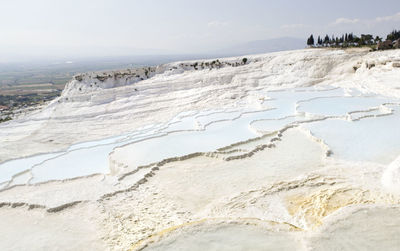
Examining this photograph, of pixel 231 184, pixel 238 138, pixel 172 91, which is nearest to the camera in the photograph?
pixel 231 184

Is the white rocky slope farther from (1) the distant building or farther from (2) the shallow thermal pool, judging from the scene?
(2) the shallow thermal pool

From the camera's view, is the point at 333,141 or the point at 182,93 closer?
the point at 333,141

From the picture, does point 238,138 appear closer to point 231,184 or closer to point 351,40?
point 231,184

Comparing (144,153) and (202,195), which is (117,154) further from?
(202,195)

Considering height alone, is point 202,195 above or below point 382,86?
below

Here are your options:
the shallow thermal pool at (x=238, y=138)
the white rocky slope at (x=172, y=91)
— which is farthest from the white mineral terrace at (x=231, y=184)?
the white rocky slope at (x=172, y=91)

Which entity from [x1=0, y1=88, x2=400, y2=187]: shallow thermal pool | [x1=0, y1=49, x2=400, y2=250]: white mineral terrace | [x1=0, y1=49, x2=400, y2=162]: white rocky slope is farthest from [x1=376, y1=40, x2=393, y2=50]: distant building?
[x1=0, y1=88, x2=400, y2=187]: shallow thermal pool

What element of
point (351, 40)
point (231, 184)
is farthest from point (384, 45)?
point (231, 184)

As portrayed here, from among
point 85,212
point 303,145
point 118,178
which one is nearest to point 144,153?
point 118,178
